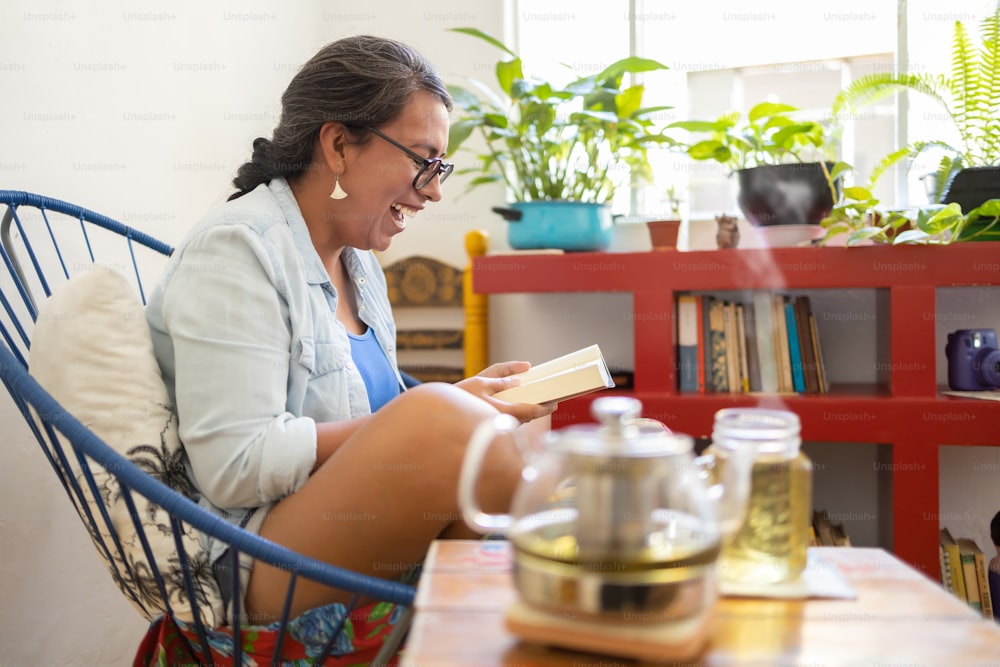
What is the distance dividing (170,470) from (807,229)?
1671 millimetres

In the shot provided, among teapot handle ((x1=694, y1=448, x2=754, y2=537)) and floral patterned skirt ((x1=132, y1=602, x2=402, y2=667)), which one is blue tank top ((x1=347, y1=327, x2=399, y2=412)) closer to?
floral patterned skirt ((x1=132, y1=602, x2=402, y2=667))

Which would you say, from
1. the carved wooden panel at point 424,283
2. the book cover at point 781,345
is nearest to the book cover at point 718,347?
the book cover at point 781,345

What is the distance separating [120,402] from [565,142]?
1.53 metres

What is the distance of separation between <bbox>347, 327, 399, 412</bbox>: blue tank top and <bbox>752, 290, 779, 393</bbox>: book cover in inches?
41.4

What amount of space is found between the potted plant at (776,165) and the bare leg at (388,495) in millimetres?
1401

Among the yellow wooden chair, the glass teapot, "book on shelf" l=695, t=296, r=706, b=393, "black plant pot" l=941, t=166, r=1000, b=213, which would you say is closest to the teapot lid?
the glass teapot

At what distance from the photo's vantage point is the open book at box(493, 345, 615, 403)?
1105 mm

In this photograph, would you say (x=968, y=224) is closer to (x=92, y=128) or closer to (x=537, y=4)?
(x=537, y=4)

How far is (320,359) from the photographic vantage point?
1.32 m

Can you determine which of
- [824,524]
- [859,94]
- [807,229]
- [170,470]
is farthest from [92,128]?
[824,524]

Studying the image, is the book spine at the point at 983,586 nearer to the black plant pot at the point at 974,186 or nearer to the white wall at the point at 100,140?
the black plant pot at the point at 974,186

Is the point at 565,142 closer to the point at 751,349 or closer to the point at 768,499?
the point at 751,349

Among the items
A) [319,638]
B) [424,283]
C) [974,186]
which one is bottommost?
[319,638]

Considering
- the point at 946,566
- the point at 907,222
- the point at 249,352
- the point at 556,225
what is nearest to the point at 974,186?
the point at 907,222
